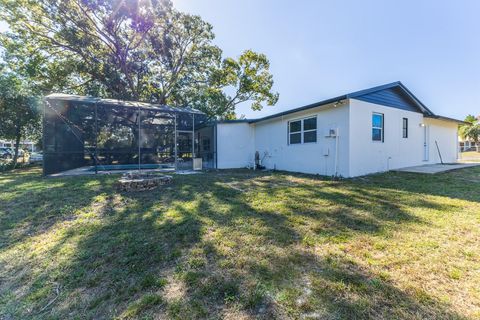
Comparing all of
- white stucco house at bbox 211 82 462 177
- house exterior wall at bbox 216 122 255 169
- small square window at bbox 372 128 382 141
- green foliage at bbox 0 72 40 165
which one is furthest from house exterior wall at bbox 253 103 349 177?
green foliage at bbox 0 72 40 165

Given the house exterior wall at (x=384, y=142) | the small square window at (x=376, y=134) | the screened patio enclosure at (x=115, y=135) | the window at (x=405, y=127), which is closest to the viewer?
the house exterior wall at (x=384, y=142)

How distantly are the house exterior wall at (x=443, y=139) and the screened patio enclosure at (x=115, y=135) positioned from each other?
12.0 m

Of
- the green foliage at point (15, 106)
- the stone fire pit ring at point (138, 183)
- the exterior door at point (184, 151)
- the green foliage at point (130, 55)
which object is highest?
the green foliage at point (130, 55)

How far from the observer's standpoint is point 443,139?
40.3 feet

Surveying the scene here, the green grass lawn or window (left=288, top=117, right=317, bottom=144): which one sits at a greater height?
window (left=288, top=117, right=317, bottom=144)

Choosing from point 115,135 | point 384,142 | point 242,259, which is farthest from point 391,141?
point 115,135

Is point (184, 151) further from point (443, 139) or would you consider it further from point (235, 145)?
point (443, 139)

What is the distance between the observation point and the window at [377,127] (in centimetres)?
883

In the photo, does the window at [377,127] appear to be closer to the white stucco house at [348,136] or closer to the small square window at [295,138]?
the white stucco house at [348,136]

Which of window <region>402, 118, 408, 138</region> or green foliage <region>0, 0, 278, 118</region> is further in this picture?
green foliage <region>0, 0, 278, 118</region>

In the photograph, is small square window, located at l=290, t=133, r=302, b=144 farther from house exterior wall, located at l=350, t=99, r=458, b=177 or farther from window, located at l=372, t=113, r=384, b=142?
window, located at l=372, t=113, r=384, b=142

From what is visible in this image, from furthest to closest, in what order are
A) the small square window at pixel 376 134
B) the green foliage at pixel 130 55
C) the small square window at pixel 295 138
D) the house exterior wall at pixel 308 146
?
the green foliage at pixel 130 55 → the small square window at pixel 295 138 → the small square window at pixel 376 134 → the house exterior wall at pixel 308 146

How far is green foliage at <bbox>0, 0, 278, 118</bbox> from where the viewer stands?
542 inches

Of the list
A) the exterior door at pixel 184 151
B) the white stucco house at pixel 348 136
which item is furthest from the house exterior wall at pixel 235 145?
the exterior door at pixel 184 151
